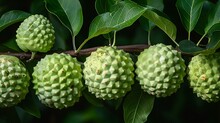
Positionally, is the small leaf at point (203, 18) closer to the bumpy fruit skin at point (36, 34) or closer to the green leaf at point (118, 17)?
the green leaf at point (118, 17)

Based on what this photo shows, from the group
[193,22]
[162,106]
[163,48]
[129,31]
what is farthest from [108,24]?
[162,106]

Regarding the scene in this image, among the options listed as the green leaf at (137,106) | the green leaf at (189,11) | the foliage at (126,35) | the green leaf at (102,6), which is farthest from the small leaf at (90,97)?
the green leaf at (189,11)

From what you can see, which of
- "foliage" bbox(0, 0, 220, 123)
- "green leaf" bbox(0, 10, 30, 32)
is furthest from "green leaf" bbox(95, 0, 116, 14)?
"green leaf" bbox(0, 10, 30, 32)

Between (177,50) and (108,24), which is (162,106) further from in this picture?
(108,24)

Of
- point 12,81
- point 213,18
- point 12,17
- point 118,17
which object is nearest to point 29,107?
point 12,81

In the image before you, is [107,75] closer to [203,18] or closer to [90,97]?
[90,97]

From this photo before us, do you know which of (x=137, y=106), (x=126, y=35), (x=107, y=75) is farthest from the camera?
(x=126, y=35)
